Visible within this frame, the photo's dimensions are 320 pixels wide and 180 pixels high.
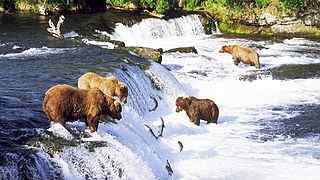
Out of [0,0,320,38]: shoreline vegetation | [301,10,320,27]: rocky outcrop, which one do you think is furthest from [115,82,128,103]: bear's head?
[301,10,320,27]: rocky outcrop

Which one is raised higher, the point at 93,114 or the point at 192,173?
the point at 93,114

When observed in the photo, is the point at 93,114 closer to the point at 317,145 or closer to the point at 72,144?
the point at 72,144

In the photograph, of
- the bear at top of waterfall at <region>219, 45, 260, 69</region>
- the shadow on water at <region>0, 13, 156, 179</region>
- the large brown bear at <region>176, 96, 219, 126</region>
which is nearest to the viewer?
the shadow on water at <region>0, 13, 156, 179</region>

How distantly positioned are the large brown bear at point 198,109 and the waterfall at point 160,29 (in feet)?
39.3

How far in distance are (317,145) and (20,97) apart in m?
6.57

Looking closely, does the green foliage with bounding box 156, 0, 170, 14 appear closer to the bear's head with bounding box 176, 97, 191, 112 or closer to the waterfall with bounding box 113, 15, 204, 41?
the waterfall with bounding box 113, 15, 204, 41

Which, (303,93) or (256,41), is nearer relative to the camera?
(303,93)

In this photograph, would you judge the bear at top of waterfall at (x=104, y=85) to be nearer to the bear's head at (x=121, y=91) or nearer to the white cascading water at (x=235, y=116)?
the bear's head at (x=121, y=91)

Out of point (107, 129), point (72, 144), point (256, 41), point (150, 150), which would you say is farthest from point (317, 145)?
point (256, 41)

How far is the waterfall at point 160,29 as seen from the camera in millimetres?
28922

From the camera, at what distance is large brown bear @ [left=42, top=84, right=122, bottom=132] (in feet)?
34.9

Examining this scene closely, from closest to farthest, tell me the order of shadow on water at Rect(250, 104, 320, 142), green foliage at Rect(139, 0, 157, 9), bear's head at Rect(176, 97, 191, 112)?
shadow on water at Rect(250, 104, 320, 142) < bear's head at Rect(176, 97, 191, 112) < green foliage at Rect(139, 0, 157, 9)

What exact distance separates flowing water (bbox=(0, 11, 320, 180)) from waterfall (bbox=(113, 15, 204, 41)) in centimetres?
105

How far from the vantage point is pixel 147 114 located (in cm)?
1647
